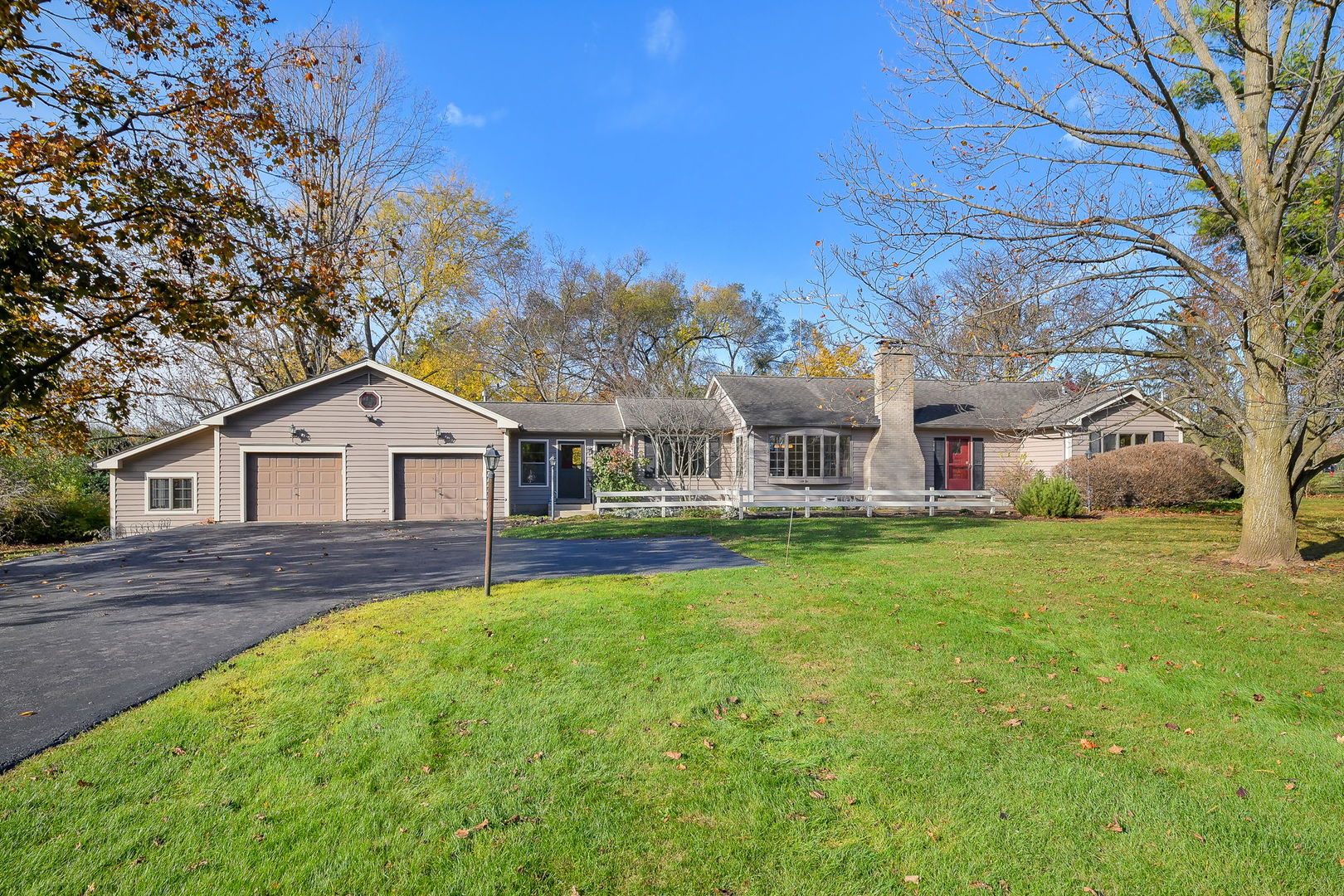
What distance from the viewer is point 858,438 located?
2331 cm

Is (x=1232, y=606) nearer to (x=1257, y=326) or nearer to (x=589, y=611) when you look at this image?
(x=1257, y=326)

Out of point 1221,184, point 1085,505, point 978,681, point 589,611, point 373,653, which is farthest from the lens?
point 1085,505

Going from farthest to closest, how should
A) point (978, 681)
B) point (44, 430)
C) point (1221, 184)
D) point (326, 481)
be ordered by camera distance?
1. point (326, 481)
2. point (44, 430)
3. point (1221, 184)
4. point (978, 681)

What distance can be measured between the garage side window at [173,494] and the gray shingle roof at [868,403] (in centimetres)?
1689

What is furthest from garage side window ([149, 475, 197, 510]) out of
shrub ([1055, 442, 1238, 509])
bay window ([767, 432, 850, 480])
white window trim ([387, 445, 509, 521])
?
shrub ([1055, 442, 1238, 509])

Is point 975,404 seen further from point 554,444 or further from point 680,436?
point 554,444

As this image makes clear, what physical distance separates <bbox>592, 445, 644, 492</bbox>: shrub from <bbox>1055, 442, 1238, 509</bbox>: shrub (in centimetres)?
1355

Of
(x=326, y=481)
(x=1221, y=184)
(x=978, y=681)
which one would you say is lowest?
(x=978, y=681)

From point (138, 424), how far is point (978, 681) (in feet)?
118

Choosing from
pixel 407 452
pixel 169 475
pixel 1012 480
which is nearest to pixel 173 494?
pixel 169 475

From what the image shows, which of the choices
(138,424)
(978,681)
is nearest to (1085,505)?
(978,681)

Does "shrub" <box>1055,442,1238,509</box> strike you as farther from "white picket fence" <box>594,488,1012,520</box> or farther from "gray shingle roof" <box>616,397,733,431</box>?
"gray shingle roof" <box>616,397,733,431</box>

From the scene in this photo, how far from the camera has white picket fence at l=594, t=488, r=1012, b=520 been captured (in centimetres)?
1928

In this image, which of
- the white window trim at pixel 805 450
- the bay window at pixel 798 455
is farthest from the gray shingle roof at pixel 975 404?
the bay window at pixel 798 455
